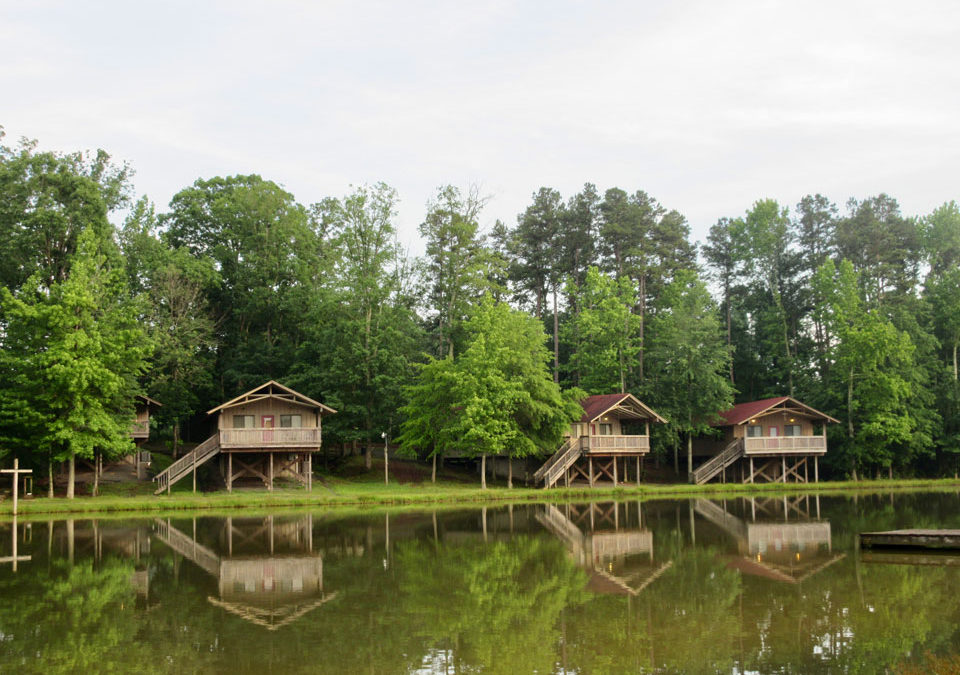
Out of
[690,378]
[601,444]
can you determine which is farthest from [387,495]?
[690,378]

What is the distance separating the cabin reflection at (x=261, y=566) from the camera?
49.7 feet

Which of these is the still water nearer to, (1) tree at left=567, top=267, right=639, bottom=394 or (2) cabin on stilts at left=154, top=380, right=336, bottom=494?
(2) cabin on stilts at left=154, top=380, right=336, bottom=494

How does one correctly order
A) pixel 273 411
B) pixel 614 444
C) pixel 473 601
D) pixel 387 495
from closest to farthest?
pixel 473 601 < pixel 387 495 < pixel 273 411 < pixel 614 444

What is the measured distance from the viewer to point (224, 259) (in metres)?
58.0

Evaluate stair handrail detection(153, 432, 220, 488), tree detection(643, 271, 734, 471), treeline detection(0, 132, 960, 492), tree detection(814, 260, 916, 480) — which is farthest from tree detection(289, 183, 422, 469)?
tree detection(814, 260, 916, 480)

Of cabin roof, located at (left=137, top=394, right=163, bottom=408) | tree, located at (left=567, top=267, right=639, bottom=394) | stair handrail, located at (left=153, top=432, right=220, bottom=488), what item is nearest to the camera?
stair handrail, located at (left=153, top=432, right=220, bottom=488)

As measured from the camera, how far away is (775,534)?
25.9 m

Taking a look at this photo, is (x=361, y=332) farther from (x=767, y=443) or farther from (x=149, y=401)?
(x=767, y=443)

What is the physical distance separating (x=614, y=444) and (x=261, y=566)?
31.7 meters

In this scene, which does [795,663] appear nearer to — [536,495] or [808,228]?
[536,495]

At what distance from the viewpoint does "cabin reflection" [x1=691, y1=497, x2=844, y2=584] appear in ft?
62.5

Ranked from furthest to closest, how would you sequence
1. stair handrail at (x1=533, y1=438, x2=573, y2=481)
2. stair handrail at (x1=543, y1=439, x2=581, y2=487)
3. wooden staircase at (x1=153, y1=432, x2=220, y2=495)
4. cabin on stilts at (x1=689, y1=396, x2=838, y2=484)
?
cabin on stilts at (x1=689, y1=396, x2=838, y2=484)
stair handrail at (x1=533, y1=438, x2=573, y2=481)
stair handrail at (x1=543, y1=439, x2=581, y2=487)
wooden staircase at (x1=153, y1=432, x2=220, y2=495)

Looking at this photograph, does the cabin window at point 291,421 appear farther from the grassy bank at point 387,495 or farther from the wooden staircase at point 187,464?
the wooden staircase at point 187,464

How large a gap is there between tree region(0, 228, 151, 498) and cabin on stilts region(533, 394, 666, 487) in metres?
22.7
